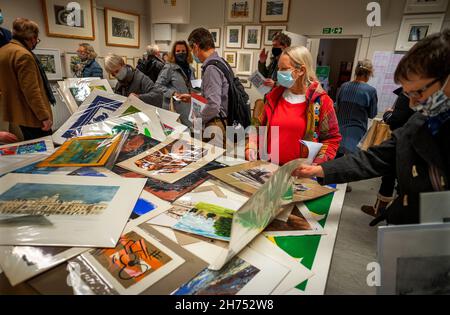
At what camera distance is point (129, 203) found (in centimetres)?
76

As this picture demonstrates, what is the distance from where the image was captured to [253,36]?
427cm

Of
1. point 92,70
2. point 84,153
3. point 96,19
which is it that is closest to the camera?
point 84,153

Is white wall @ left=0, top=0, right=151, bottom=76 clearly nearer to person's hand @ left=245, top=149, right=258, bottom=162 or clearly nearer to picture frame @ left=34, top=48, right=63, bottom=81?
picture frame @ left=34, top=48, right=63, bottom=81

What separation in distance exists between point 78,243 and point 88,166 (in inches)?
18.6

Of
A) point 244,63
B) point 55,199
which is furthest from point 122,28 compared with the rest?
point 55,199

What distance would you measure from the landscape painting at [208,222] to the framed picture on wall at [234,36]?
13.8ft

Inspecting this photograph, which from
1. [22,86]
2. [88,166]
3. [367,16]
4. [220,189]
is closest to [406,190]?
[220,189]

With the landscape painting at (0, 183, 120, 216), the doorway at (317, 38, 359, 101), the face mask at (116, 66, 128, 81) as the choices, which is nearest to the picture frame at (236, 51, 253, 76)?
the doorway at (317, 38, 359, 101)

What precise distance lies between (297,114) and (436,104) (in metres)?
0.68

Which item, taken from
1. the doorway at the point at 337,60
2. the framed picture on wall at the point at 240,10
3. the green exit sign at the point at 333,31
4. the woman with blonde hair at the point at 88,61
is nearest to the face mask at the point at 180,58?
the woman with blonde hair at the point at 88,61

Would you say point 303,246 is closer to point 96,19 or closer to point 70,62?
point 70,62

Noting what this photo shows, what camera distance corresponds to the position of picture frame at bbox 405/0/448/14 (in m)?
2.97

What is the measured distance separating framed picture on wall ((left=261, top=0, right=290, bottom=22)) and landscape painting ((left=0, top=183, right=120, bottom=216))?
4064mm
